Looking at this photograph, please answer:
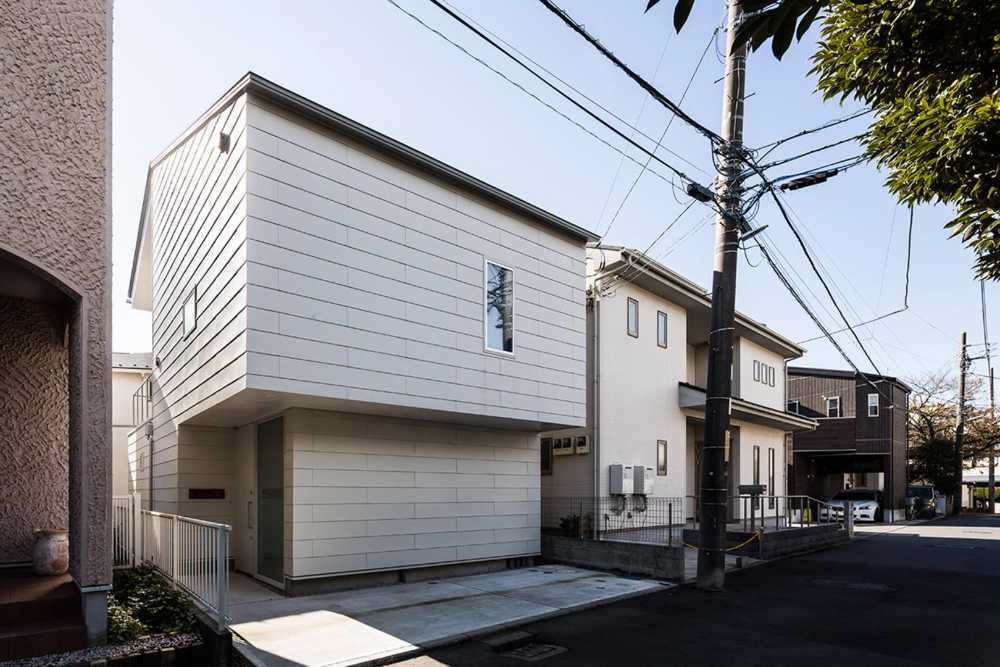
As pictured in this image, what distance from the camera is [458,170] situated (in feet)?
37.3

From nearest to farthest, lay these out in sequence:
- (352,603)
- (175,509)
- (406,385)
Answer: (352,603) → (406,385) → (175,509)

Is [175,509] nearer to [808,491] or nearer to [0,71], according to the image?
[0,71]

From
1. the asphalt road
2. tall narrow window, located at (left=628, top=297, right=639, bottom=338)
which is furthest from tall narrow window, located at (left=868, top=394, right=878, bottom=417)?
tall narrow window, located at (left=628, top=297, right=639, bottom=338)

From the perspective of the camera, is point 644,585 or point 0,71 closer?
point 0,71

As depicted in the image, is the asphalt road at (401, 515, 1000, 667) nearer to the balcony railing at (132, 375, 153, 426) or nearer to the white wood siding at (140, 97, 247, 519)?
the white wood siding at (140, 97, 247, 519)

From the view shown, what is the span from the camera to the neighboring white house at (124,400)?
18.9 meters

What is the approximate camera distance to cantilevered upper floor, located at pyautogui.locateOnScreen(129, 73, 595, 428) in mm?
9016

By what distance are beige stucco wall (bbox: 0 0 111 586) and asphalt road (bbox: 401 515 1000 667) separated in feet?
11.6

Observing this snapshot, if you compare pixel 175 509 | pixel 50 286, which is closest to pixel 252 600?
pixel 175 509

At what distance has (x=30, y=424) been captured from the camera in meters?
8.71

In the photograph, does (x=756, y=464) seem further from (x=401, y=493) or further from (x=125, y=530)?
(x=125, y=530)

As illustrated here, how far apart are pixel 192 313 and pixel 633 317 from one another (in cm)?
991

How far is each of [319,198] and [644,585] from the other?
312 inches

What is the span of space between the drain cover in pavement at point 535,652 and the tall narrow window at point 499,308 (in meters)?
5.12
